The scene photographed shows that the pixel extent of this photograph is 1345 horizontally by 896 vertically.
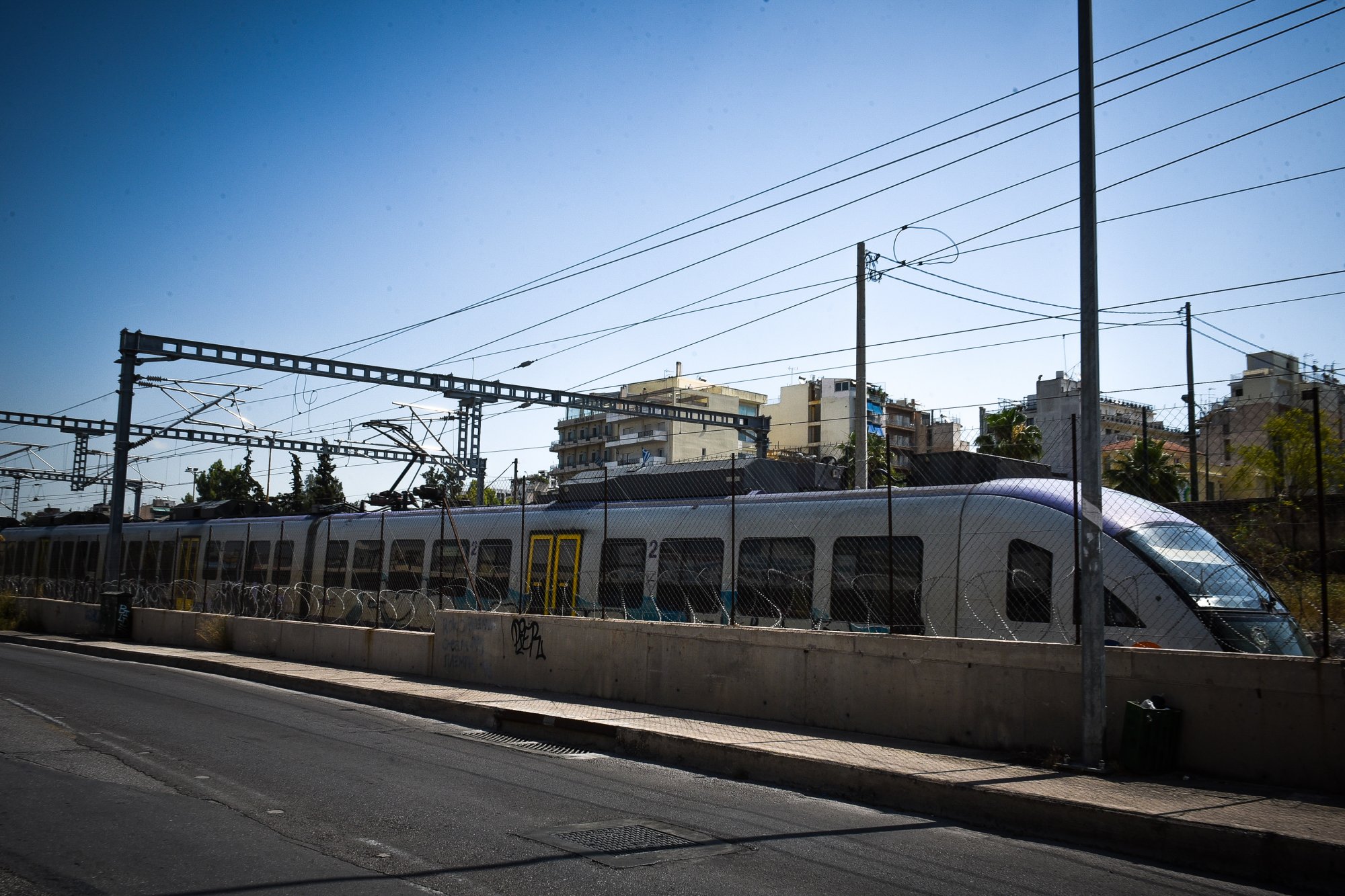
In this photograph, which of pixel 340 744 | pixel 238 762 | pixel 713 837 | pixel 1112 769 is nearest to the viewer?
pixel 713 837

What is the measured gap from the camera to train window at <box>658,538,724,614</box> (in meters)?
16.0

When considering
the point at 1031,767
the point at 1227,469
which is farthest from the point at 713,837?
the point at 1227,469

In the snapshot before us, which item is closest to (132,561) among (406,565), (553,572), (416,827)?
(406,565)

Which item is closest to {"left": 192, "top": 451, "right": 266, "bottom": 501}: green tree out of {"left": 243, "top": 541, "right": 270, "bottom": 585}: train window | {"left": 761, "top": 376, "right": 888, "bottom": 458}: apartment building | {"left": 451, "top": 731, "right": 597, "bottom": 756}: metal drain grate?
{"left": 761, "top": 376, "right": 888, "bottom": 458}: apartment building

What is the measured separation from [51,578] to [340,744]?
107 feet

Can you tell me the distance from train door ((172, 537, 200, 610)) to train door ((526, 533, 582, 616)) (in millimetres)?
14578

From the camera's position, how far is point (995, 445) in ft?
185

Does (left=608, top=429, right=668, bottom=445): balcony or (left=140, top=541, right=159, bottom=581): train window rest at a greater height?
(left=608, top=429, right=668, bottom=445): balcony

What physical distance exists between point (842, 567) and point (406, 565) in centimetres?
1245

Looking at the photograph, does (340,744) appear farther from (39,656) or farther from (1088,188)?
(39,656)

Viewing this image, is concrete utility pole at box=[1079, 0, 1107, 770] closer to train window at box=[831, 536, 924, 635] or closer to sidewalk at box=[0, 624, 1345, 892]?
sidewalk at box=[0, 624, 1345, 892]

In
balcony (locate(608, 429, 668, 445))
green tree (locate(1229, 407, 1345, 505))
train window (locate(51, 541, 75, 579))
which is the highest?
balcony (locate(608, 429, 668, 445))

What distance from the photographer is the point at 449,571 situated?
21.8 meters

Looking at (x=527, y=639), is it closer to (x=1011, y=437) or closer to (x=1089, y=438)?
(x=1089, y=438)
